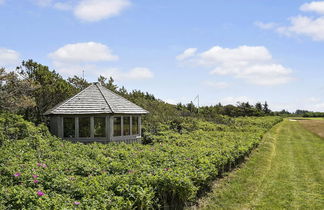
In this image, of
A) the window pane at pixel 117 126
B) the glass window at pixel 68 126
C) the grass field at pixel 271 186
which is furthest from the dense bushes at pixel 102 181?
the window pane at pixel 117 126

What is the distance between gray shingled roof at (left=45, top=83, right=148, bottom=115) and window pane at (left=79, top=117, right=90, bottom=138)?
498 mm

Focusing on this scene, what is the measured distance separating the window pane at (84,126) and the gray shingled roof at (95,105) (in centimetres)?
50

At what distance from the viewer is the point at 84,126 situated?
1711 centimetres

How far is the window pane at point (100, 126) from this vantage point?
17.0 meters

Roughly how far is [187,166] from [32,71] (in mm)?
17361

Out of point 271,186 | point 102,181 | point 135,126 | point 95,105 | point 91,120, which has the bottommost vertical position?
point 271,186

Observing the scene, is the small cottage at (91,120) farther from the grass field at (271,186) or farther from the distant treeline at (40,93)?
the grass field at (271,186)

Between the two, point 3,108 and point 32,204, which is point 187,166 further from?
point 3,108

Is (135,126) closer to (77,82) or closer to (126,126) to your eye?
(126,126)

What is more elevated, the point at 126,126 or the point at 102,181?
the point at 126,126

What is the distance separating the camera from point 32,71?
846 inches

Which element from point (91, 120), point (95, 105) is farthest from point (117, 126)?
point (95, 105)

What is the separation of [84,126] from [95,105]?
141cm

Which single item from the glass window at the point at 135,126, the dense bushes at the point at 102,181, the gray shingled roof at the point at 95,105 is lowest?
the dense bushes at the point at 102,181
